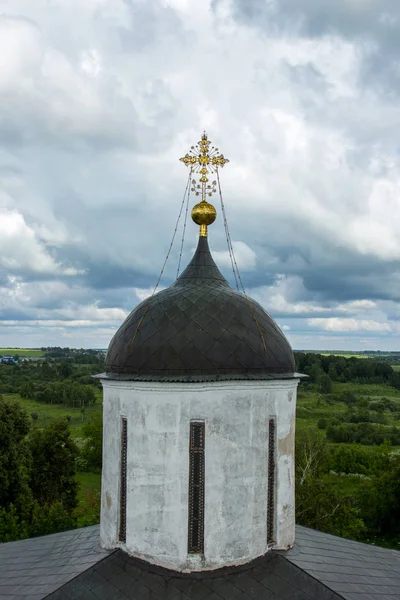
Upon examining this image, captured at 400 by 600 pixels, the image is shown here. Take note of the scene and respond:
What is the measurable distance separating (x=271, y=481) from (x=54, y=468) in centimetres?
2571

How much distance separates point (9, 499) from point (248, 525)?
2240 centimetres

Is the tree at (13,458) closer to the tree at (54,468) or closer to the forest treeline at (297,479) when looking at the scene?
the forest treeline at (297,479)

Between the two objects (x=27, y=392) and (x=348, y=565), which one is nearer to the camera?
(x=348, y=565)

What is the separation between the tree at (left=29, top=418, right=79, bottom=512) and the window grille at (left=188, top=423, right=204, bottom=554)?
2515 cm

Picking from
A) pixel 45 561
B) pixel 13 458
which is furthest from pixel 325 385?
pixel 45 561

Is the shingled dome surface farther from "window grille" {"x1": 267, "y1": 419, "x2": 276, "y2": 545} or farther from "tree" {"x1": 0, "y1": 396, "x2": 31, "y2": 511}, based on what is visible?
"tree" {"x1": 0, "y1": 396, "x2": 31, "y2": 511}

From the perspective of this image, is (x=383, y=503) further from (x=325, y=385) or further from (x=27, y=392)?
(x=27, y=392)

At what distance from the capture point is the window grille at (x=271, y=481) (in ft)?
32.5

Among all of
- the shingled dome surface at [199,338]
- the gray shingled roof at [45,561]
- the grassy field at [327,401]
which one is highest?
the shingled dome surface at [199,338]

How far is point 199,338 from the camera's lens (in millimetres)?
9688

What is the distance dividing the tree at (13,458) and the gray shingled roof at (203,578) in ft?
59.5

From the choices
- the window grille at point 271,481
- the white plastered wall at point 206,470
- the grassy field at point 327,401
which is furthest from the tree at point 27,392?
the window grille at point 271,481

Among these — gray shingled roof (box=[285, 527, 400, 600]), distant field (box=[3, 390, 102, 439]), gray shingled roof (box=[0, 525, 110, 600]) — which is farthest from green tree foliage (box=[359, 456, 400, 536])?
distant field (box=[3, 390, 102, 439])

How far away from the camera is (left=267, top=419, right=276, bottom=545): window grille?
32.5ft
